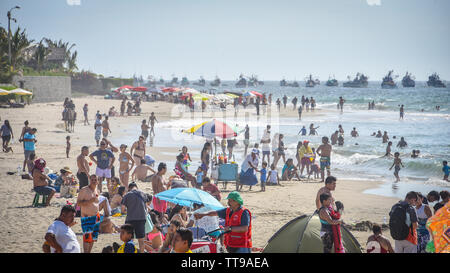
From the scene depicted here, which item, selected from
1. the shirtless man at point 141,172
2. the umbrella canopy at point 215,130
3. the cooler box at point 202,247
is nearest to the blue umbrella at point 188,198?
the cooler box at point 202,247

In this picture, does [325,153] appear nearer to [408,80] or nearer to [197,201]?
[197,201]

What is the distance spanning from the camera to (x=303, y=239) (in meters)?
6.64

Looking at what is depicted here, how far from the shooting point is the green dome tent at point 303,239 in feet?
21.7

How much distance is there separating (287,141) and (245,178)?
45.5 feet

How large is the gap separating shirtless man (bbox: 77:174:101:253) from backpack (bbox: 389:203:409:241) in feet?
14.7

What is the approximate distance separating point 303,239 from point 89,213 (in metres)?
3.49

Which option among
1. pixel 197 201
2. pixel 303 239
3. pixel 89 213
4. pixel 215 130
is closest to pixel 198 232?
pixel 197 201

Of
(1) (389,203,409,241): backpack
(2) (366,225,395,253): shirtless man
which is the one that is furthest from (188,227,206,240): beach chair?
(1) (389,203,409,241): backpack

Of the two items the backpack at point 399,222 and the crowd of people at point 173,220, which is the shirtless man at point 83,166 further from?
the backpack at point 399,222

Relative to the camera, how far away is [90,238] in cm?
704

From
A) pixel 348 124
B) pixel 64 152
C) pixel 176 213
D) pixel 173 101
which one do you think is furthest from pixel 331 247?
pixel 173 101

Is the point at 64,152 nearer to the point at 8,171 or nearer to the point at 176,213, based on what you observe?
the point at 8,171

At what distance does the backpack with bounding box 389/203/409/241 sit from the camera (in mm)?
6215

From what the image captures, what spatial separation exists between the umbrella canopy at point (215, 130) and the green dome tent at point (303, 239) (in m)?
7.54
